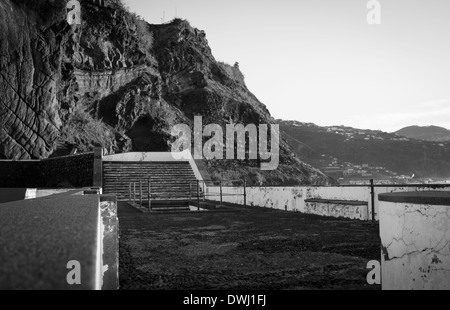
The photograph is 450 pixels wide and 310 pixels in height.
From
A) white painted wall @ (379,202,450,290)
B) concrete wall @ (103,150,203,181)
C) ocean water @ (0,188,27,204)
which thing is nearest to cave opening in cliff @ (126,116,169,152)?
concrete wall @ (103,150,203,181)

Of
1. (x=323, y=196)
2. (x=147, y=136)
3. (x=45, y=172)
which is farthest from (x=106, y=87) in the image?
(x=323, y=196)

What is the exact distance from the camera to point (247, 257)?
439 centimetres

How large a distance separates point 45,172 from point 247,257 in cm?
2195

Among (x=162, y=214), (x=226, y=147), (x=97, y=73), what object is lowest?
(x=162, y=214)

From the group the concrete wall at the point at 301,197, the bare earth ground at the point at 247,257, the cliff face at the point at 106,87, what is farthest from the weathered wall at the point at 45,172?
the bare earth ground at the point at 247,257

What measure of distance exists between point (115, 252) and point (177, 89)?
49364 mm

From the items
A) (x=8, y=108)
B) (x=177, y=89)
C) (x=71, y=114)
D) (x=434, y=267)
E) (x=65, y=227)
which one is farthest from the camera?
(x=177, y=89)

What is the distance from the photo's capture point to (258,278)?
3.39 metres

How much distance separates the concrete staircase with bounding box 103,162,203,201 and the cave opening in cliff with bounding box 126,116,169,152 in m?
18.1

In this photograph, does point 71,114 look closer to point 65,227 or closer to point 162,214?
point 162,214

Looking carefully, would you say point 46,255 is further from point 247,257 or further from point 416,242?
point 247,257

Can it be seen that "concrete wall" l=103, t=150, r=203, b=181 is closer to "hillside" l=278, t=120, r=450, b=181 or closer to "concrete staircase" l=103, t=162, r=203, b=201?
"concrete staircase" l=103, t=162, r=203, b=201

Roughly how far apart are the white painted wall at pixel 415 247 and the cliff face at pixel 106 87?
27691 millimetres
